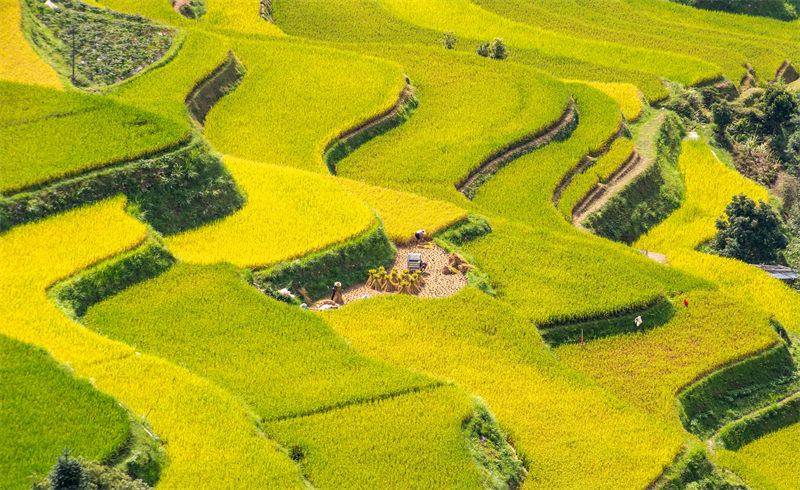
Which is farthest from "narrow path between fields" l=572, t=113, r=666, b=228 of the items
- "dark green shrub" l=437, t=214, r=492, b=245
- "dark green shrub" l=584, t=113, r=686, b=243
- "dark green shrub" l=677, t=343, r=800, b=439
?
"dark green shrub" l=677, t=343, r=800, b=439

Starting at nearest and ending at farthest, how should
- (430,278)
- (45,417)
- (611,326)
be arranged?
(45,417) < (611,326) < (430,278)

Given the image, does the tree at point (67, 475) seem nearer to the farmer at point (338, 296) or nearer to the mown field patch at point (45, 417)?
the mown field patch at point (45, 417)

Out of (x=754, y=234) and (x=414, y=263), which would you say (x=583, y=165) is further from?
(x=414, y=263)

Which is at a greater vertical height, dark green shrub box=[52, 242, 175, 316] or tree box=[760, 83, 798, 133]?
tree box=[760, 83, 798, 133]

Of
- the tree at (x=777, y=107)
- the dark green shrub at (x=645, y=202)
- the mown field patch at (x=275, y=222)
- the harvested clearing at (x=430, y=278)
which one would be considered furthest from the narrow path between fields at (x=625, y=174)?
the mown field patch at (x=275, y=222)

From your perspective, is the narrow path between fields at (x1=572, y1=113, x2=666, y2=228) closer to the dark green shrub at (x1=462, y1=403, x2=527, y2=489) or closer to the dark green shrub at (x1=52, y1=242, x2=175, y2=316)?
the dark green shrub at (x1=462, y1=403, x2=527, y2=489)

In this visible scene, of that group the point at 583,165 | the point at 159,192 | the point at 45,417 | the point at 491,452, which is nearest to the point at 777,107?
the point at 583,165

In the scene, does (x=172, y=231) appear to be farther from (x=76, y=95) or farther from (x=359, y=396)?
(x=359, y=396)
